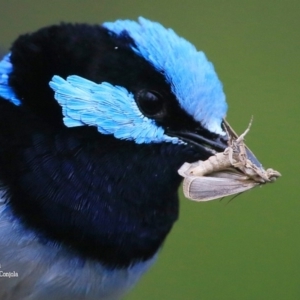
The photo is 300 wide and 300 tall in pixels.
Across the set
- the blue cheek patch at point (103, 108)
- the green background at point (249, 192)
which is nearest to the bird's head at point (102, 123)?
the blue cheek patch at point (103, 108)

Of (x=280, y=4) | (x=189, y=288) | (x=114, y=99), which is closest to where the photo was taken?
(x=114, y=99)

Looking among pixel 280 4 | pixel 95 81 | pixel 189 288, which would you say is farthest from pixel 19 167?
pixel 280 4

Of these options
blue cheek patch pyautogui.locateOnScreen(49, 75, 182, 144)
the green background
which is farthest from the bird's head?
the green background

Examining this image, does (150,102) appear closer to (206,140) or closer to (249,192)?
(206,140)

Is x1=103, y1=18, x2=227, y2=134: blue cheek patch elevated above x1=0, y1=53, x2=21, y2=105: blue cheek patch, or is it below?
above

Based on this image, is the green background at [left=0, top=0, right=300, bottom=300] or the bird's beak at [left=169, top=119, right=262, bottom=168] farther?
the green background at [left=0, top=0, right=300, bottom=300]

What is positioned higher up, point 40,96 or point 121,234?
point 40,96

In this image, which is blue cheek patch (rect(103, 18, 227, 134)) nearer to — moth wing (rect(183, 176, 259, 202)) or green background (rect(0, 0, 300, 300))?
moth wing (rect(183, 176, 259, 202))

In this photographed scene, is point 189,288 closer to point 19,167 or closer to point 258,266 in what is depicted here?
point 258,266

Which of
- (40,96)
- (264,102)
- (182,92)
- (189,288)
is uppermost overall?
(264,102)
